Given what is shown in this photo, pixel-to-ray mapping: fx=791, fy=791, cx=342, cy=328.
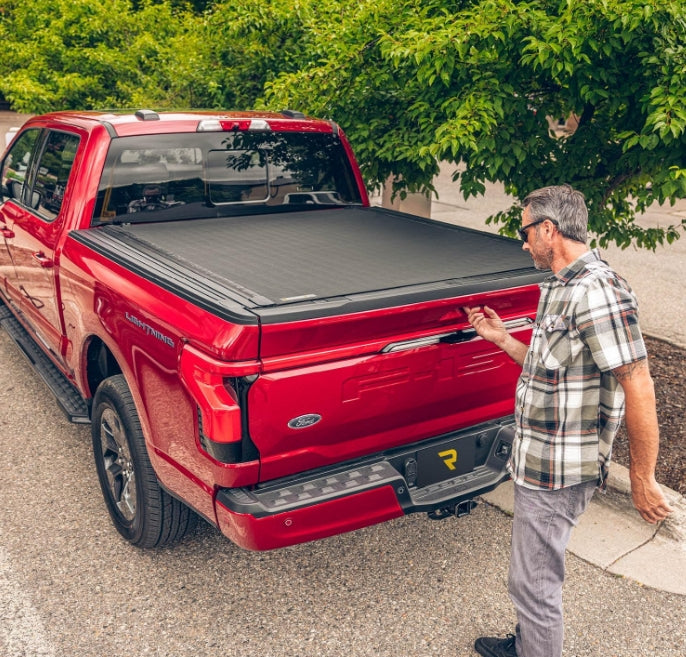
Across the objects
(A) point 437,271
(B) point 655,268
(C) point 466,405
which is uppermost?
(A) point 437,271

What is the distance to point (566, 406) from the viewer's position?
2.64 meters

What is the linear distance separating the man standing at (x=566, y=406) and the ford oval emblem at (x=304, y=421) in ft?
2.41

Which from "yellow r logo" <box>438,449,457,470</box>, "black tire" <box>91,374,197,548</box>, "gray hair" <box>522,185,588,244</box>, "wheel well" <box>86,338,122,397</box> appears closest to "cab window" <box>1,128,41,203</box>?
"wheel well" <box>86,338,122,397</box>

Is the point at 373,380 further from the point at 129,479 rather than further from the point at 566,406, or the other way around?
Answer: the point at 129,479

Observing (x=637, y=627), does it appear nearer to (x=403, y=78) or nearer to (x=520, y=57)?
(x=520, y=57)

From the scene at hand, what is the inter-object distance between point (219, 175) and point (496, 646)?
9.70ft

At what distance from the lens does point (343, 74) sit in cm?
544

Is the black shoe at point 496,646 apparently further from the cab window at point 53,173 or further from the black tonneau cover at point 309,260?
the cab window at point 53,173

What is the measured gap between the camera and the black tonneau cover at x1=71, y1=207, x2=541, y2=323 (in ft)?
9.96

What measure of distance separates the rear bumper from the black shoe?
546 mm

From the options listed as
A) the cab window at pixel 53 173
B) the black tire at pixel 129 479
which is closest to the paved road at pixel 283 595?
the black tire at pixel 129 479

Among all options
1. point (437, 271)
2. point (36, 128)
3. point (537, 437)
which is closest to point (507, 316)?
point (437, 271)

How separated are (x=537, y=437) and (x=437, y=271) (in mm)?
1078

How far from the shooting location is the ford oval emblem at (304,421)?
2.89 m
